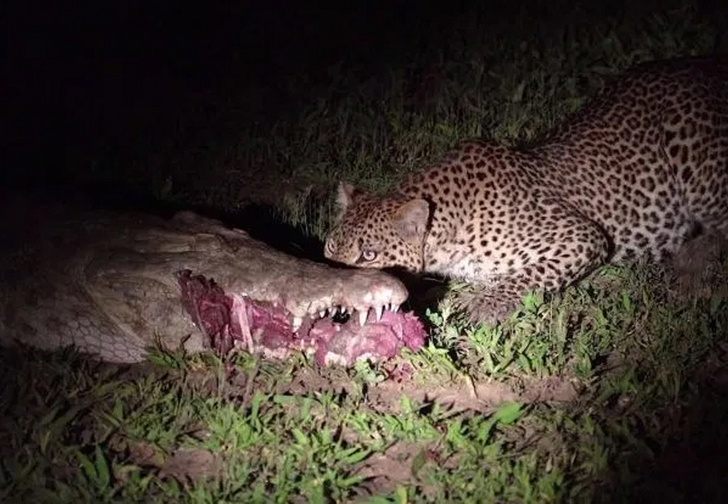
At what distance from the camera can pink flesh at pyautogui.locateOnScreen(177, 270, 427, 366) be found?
5.61 m

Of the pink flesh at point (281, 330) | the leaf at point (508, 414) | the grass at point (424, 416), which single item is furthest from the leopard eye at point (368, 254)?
the leaf at point (508, 414)

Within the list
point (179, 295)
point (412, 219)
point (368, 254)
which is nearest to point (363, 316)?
point (179, 295)

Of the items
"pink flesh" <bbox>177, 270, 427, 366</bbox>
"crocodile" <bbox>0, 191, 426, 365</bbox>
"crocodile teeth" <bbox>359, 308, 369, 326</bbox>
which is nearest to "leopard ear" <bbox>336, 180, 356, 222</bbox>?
"crocodile" <bbox>0, 191, 426, 365</bbox>

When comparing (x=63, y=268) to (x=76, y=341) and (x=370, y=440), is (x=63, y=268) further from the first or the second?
(x=370, y=440)

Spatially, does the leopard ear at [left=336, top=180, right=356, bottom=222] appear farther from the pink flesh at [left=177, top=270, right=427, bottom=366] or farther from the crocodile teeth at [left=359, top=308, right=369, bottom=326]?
the crocodile teeth at [left=359, top=308, right=369, bottom=326]

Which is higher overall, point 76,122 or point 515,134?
point 515,134

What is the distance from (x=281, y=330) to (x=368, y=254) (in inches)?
50.3

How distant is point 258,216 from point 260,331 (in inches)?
127

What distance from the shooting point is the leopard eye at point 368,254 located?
265 inches

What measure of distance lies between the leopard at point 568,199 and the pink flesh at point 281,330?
1140 millimetres

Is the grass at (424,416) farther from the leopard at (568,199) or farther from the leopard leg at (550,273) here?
the leopard at (568,199)

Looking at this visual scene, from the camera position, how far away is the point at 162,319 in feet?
19.3

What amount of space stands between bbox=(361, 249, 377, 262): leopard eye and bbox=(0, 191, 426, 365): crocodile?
2.79 ft

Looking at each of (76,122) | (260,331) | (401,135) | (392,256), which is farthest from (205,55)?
(260,331)
